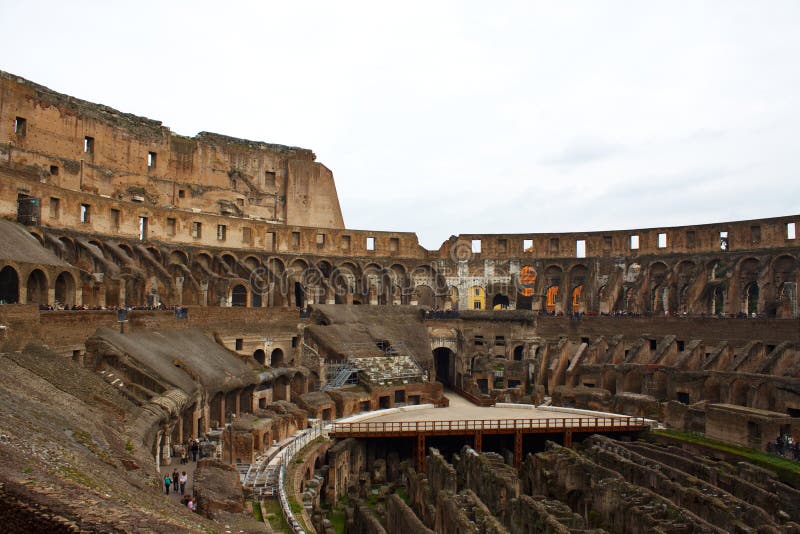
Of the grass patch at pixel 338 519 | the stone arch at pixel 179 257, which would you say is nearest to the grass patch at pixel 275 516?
the grass patch at pixel 338 519

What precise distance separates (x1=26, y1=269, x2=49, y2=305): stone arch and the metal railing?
1311cm

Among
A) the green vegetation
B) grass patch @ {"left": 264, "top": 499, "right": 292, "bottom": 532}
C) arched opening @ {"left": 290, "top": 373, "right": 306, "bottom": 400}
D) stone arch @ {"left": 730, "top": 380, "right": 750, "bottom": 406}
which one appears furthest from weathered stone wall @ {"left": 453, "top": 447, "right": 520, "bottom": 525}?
stone arch @ {"left": 730, "top": 380, "right": 750, "bottom": 406}

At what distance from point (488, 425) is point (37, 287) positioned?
66.0 ft

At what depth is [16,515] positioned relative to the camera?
8.70 meters

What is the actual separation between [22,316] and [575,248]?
125 feet

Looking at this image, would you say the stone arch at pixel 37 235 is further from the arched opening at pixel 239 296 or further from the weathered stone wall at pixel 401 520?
the weathered stone wall at pixel 401 520

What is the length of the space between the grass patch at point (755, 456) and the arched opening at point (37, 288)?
2702cm

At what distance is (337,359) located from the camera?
38281mm

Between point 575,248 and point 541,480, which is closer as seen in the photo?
point 541,480

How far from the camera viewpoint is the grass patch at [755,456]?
24031mm

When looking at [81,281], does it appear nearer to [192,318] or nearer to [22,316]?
[192,318]

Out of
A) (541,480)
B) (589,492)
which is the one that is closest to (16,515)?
(589,492)

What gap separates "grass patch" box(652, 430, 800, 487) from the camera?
24.0m

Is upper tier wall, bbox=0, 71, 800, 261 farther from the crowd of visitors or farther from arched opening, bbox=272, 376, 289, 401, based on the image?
the crowd of visitors
